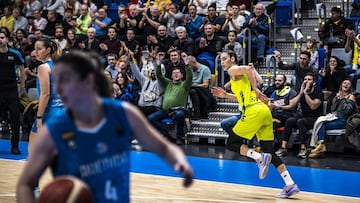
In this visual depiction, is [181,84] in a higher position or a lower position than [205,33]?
lower

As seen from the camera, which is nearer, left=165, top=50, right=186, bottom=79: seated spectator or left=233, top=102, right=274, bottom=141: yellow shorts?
left=233, top=102, right=274, bottom=141: yellow shorts

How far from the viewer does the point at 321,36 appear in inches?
525

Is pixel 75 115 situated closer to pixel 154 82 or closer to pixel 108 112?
pixel 108 112

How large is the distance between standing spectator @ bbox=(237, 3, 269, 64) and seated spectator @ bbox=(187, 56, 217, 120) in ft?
3.96

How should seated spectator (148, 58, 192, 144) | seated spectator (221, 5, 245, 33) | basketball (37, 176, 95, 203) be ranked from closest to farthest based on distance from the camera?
basketball (37, 176, 95, 203) → seated spectator (148, 58, 192, 144) → seated spectator (221, 5, 245, 33)

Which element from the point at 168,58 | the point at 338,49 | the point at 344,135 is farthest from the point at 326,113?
the point at 168,58

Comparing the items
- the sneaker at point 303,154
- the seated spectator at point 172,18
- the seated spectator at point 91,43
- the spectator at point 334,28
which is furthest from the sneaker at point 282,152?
the seated spectator at point 91,43

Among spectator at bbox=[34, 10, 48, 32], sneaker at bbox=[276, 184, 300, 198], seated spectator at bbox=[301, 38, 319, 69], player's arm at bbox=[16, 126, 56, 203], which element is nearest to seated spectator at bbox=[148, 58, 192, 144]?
seated spectator at bbox=[301, 38, 319, 69]

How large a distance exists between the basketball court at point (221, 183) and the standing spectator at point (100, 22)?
5.38 metres

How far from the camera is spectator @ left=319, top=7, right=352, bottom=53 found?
1325 centimetres

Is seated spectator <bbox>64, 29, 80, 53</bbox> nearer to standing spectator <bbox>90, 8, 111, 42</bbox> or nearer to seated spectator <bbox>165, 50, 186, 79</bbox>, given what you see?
standing spectator <bbox>90, 8, 111, 42</bbox>

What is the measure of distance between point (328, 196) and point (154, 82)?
5757 mm

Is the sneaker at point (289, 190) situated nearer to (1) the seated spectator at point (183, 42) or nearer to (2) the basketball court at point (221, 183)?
(2) the basketball court at point (221, 183)

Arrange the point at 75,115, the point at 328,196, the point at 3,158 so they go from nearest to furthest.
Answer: the point at 75,115 → the point at 328,196 → the point at 3,158
